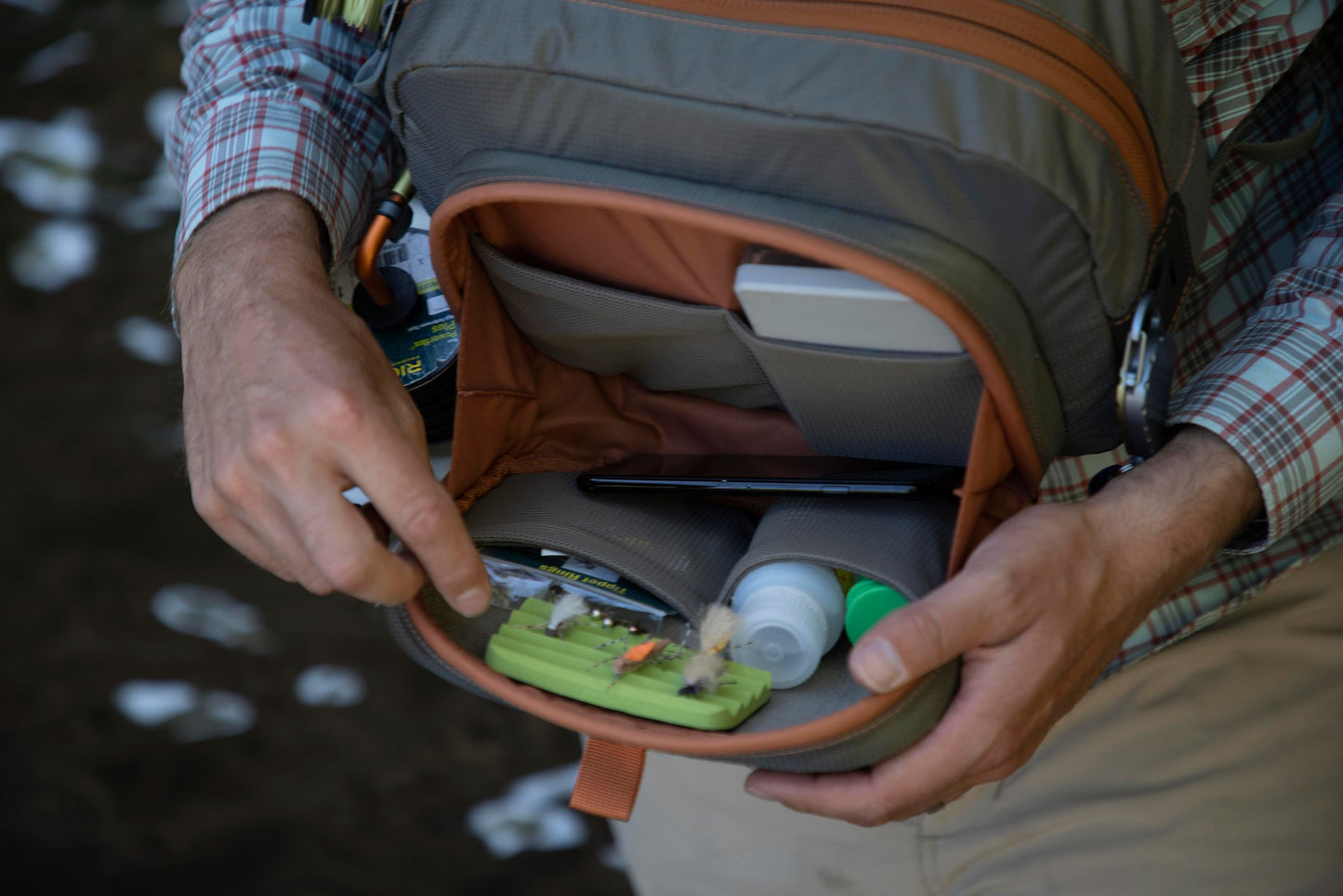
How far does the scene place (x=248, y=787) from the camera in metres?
1.40

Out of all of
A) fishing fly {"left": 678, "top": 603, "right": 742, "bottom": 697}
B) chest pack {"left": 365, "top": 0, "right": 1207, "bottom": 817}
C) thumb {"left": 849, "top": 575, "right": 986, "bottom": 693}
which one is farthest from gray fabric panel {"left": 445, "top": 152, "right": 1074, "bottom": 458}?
fishing fly {"left": 678, "top": 603, "right": 742, "bottom": 697}

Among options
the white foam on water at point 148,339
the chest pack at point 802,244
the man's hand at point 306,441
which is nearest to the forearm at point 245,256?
the man's hand at point 306,441

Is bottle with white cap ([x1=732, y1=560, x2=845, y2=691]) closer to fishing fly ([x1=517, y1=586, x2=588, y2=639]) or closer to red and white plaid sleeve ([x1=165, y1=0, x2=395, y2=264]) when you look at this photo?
fishing fly ([x1=517, y1=586, x2=588, y2=639])

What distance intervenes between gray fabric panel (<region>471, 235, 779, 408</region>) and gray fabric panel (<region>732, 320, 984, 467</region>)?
0.04 metres

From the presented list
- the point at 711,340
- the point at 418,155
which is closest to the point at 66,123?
the point at 418,155

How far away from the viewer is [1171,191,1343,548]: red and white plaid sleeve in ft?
2.31

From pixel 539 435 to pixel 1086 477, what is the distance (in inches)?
17.0

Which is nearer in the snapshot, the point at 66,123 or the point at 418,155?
the point at 418,155

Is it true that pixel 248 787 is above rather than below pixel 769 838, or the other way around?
below

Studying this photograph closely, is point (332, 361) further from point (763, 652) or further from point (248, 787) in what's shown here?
point (248, 787)

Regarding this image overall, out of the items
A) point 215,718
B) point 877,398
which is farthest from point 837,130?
point 215,718

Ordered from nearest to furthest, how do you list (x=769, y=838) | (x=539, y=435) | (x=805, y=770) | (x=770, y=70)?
(x=770, y=70), (x=805, y=770), (x=539, y=435), (x=769, y=838)

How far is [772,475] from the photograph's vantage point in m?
0.76

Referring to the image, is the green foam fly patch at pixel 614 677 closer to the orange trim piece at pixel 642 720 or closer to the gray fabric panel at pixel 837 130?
the orange trim piece at pixel 642 720
